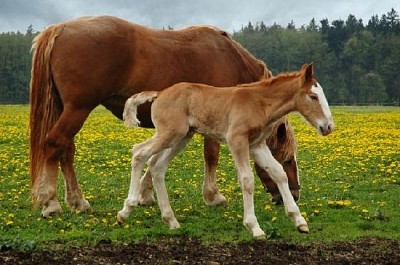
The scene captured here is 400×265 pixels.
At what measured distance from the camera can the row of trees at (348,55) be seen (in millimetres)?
106375

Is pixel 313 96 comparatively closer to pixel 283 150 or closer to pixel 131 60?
pixel 283 150

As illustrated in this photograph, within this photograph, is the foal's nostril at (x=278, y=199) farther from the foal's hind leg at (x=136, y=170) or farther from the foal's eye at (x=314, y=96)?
the foal's hind leg at (x=136, y=170)

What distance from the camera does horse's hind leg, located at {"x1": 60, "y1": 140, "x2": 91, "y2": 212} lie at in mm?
9945

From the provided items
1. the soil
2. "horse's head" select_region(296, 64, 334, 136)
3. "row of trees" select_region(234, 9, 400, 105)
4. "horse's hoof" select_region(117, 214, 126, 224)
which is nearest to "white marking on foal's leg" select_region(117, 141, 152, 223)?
"horse's hoof" select_region(117, 214, 126, 224)

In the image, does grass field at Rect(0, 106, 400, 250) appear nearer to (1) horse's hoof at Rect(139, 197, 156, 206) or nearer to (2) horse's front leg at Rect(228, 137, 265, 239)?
(1) horse's hoof at Rect(139, 197, 156, 206)

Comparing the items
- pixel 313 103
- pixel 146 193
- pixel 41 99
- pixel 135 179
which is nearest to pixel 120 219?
pixel 135 179

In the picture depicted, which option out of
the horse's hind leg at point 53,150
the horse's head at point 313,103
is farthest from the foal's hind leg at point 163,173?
the horse's head at point 313,103

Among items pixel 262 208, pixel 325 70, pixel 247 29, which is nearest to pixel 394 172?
pixel 262 208

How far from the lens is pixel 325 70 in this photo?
117m

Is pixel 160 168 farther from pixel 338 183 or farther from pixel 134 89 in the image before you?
pixel 338 183

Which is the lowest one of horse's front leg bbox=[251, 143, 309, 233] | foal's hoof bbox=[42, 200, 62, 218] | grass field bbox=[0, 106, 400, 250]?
grass field bbox=[0, 106, 400, 250]

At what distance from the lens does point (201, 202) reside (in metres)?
11.2

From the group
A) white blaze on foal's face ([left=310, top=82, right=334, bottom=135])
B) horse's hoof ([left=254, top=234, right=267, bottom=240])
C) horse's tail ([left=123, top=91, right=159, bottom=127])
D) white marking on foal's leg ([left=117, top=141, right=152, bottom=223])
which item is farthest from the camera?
horse's tail ([left=123, top=91, right=159, bottom=127])

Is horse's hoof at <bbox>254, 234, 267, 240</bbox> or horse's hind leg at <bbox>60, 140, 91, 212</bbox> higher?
horse's hind leg at <bbox>60, 140, 91, 212</bbox>
